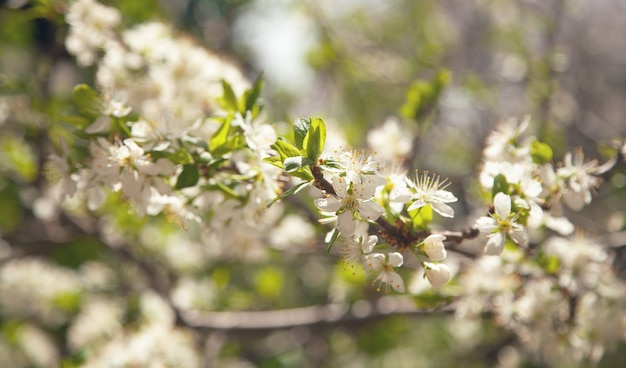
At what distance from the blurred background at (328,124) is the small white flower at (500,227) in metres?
0.55

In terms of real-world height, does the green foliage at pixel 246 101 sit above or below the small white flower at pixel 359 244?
above

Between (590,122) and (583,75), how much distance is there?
0.77 m

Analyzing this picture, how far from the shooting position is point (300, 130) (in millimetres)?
917

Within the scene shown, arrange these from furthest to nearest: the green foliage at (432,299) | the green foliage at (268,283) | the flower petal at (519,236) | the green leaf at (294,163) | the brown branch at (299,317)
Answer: the green foliage at (268,283)
the brown branch at (299,317)
the green foliage at (432,299)
the flower petal at (519,236)
the green leaf at (294,163)

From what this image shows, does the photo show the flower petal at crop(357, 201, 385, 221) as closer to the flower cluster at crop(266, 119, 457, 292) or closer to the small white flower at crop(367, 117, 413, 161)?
the flower cluster at crop(266, 119, 457, 292)

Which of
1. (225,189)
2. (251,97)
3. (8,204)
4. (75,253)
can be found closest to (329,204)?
(225,189)

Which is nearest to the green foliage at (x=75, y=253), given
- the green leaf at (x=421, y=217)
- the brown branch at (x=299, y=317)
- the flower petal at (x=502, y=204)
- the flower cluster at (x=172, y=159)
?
the brown branch at (x=299, y=317)

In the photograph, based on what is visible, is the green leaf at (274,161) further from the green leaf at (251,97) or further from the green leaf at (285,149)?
the green leaf at (251,97)

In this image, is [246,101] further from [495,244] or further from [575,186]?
[575,186]

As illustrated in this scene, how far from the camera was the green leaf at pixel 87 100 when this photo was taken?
1.12 meters

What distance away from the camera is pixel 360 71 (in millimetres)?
3047

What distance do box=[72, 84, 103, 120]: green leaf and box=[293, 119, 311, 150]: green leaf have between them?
0.47 m

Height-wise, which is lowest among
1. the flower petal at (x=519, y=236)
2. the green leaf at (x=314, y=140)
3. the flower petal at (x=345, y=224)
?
the flower petal at (x=345, y=224)

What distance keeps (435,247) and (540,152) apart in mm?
434
